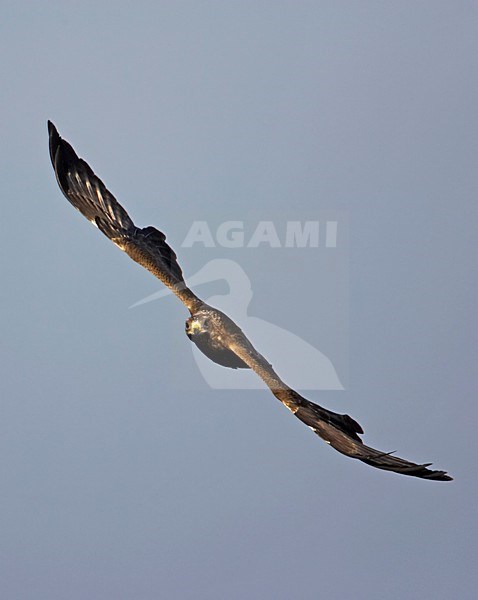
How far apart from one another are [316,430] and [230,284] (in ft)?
41.8

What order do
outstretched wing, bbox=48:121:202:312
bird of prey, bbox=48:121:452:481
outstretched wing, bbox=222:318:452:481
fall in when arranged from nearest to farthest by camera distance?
outstretched wing, bbox=222:318:452:481
bird of prey, bbox=48:121:452:481
outstretched wing, bbox=48:121:202:312

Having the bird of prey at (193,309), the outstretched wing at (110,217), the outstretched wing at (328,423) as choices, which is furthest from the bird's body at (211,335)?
the outstretched wing at (110,217)

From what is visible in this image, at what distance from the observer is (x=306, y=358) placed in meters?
39.1

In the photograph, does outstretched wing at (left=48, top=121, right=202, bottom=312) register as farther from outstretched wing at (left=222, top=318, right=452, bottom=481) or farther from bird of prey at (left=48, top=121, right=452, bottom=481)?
outstretched wing at (left=222, top=318, right=452, bottom=481)

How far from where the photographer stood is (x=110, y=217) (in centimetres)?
3481

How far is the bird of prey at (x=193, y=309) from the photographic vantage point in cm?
2639

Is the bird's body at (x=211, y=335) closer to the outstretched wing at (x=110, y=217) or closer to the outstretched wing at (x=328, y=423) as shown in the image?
the outstretched wing at (x=328, y=423)

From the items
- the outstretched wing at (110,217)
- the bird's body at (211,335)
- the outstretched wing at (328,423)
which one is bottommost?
the outstretched wing at (328,423)

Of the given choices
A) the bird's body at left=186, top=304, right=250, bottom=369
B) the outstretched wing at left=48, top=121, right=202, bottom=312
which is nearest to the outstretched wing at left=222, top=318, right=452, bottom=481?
the bird's body at left=186, top=304, right=250, bottom=369

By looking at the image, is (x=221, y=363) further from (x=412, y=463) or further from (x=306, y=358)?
(x=412, y=463)

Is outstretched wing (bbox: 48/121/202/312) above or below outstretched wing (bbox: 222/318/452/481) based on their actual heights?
above

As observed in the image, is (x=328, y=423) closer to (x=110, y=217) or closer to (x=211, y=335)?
(x=211, y=335)

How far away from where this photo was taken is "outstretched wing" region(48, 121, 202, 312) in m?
33.3

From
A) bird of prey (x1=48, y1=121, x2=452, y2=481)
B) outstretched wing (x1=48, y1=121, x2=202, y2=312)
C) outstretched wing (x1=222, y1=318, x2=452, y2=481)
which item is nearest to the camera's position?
outstretched wing (x1=222, y1=318, x2=452, y2=481)
